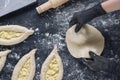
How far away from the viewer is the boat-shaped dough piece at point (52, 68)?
4.93 ft

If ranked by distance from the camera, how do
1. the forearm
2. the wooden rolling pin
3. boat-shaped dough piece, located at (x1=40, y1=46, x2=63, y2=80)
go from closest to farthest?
1. the forearm
2. boat-shaped dough piece, located at (x1=40, y1=46, x2=63, y2=80)
3. the wooden rolling pin

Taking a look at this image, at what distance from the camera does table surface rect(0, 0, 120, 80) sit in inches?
60.1

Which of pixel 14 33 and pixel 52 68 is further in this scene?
pixel 14 33

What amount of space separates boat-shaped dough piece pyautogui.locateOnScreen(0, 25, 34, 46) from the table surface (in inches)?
1.3

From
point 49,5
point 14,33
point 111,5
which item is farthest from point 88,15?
point 14,33

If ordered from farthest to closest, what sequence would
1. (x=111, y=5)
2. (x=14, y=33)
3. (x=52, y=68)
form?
1. (x=14, y=33)
2. (x=52, y=68)
3. (x=111, y=5)

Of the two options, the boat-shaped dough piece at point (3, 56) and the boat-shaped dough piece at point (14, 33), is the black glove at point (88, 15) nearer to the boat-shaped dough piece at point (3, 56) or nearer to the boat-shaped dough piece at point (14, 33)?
the boat-shaped dough piece at point (14, 33)

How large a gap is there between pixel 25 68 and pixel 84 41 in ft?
1.26

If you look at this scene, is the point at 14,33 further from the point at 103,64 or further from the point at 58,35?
the point at 103,64

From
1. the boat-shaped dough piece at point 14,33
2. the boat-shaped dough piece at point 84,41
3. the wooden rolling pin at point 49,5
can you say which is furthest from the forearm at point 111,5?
the boat-shaped dough piece at point 14,33

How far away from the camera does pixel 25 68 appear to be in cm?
153

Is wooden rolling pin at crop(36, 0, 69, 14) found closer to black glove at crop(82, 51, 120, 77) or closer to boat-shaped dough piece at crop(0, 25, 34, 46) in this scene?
boat-shaped dough piece at crop(0, 25, 34, 46)

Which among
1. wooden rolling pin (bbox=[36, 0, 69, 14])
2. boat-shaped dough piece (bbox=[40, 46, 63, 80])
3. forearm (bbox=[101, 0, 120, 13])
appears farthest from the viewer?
wooden rolling pin (bbox=[36, 0, 69, 14])

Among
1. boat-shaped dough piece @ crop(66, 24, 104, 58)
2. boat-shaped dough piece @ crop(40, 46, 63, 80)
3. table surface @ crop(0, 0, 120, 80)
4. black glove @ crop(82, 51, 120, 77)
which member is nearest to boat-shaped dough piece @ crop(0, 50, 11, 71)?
table surface @ crop(0, 0, 120, 80)
